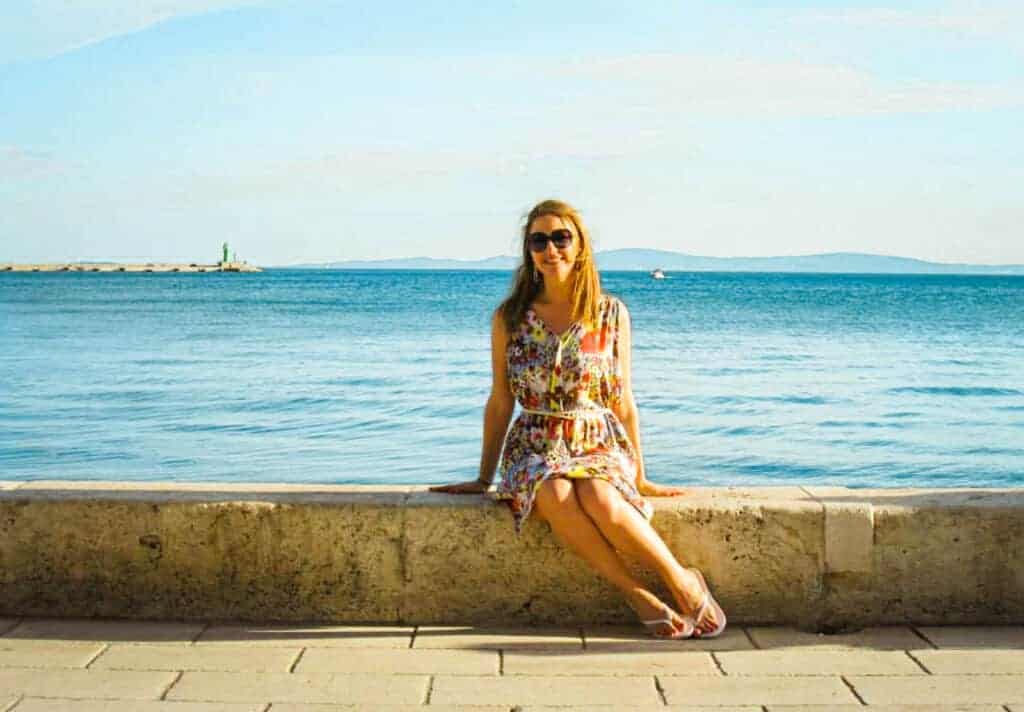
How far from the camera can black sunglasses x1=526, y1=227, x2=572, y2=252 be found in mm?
4691

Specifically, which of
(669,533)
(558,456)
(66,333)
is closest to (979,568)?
(669,533)

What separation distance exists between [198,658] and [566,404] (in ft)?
5.13

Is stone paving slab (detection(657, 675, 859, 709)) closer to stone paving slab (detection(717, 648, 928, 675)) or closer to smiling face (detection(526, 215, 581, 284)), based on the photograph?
stone paving slab (detection(717, 648, 928, 675))

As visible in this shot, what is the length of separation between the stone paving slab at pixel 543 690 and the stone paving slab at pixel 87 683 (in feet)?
2.80

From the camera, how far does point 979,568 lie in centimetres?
453

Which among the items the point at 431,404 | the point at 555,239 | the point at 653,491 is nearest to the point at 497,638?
the point at 653,491

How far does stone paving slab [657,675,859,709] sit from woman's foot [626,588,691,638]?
0.43 m

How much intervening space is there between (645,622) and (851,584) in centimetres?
77

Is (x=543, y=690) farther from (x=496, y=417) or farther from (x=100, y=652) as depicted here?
(x=100, y=652)

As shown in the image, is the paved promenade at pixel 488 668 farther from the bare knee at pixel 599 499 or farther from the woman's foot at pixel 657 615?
the bare knee at pixel 599 499

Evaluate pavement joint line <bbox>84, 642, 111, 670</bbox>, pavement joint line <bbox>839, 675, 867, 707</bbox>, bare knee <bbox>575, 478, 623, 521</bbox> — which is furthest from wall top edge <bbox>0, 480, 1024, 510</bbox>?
pavement joint line <bbox>839, 675, 867, 707</bbox>

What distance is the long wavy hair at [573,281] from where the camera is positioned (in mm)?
4734

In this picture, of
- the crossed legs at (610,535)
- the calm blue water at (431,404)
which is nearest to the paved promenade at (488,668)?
the crossed legs at (610,535)

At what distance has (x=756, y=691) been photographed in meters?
3.77
